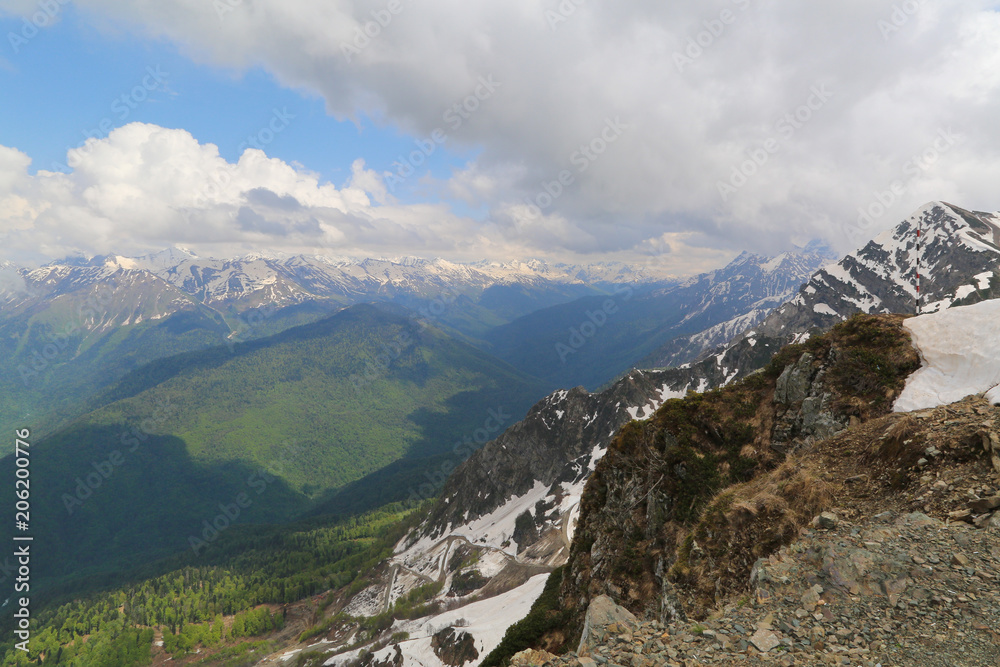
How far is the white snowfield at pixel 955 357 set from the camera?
70.3 ft

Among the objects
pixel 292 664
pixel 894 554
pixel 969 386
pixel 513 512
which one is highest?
pixel 969 386

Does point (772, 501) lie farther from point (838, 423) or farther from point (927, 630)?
point (838, 423)

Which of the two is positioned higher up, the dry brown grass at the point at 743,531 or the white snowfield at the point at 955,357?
the white snowfield at the point at 955,357

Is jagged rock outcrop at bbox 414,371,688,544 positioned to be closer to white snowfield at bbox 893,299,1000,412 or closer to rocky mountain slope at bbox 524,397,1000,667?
white snowfield at bbox 893,299,1000,412

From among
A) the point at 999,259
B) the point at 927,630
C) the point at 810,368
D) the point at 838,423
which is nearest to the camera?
the point at 927,630

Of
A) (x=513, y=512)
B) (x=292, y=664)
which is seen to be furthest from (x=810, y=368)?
(x=292, y=664)

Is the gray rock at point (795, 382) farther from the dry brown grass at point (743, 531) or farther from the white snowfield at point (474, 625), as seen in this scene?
the white snowfield at point (474, 625)

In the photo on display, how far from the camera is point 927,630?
32.6ft

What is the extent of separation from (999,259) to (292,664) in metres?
306

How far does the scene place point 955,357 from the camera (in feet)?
79.9

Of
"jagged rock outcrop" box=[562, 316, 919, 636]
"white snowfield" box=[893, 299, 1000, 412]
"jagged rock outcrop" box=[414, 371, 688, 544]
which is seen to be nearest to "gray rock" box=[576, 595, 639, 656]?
"jagged rock outcrop" box=[562, 316, 919, 636]

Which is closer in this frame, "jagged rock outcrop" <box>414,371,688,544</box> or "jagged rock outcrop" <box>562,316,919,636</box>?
"jagged rock outcrop" <box>562,316,919,636</box>

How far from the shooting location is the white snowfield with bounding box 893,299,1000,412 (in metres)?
21.4

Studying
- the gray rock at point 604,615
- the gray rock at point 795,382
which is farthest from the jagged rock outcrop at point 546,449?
the gray rock at point 604,615
